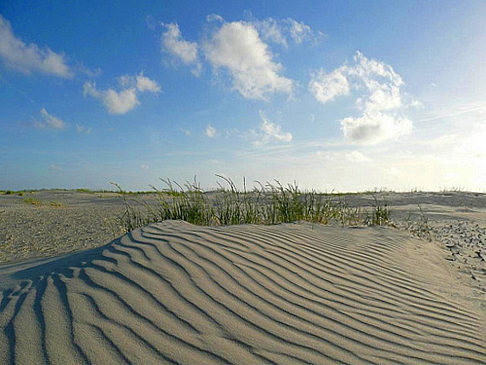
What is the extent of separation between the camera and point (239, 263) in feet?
10.2

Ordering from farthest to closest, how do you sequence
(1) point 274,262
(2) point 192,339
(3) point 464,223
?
1. (3) point 464,223
2. (1) point 274,262
3. (2) point 192,339

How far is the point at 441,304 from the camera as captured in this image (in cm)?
309

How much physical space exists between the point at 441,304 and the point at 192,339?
224 cm

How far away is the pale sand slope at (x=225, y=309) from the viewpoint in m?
1.97

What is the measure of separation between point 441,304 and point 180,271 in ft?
7.26

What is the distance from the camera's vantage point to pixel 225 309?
7.78ft

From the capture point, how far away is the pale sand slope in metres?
1.97

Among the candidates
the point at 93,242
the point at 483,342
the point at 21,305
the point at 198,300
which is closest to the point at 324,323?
the point at 198,300

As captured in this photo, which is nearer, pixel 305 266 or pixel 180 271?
pixel 180 271

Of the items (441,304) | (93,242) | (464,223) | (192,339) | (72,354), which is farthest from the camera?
(464,223)

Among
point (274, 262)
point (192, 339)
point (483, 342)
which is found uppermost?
point (274, 262)

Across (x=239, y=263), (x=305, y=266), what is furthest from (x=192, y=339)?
(x=305, y=266)

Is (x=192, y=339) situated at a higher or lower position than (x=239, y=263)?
lower

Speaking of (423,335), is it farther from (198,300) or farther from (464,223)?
(464,223)
